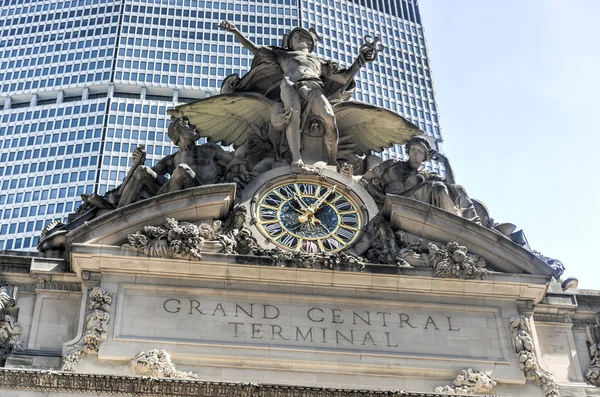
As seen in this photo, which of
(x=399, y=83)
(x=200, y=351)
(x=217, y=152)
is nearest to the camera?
(x=200, y=351)

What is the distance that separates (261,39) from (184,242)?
6862 centimetres

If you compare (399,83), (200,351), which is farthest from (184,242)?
(399,83)

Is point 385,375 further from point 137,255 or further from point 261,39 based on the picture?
point 261,39

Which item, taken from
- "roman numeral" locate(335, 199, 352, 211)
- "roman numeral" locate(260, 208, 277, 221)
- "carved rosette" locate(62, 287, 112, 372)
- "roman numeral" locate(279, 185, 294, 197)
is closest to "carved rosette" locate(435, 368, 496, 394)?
"roman numeral" locate(335, 199, 352, 211)

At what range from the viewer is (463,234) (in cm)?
2627

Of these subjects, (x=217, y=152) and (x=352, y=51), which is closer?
(x=217, y=152)

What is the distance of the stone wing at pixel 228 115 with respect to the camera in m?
29.4

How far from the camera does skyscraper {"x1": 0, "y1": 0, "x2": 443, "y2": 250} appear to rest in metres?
84.2

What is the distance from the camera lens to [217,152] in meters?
28.4

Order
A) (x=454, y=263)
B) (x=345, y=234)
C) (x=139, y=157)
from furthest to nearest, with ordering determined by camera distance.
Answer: (x=139, y=157) → (x=345, y=234) → (x=454, y=263)

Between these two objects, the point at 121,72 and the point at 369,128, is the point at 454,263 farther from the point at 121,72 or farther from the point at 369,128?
the point at 121,72

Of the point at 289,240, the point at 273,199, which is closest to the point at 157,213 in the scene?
the point at 273,199

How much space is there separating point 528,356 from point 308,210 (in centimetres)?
663

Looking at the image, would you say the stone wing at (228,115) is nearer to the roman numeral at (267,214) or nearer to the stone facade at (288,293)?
the stone facade at (288,293)
